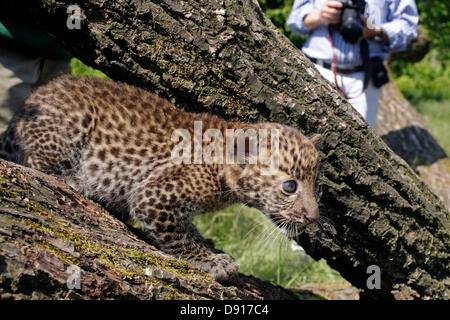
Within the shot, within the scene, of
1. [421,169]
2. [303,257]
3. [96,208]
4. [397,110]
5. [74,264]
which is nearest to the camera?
[74,264]

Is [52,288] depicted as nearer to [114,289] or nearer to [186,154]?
[114,289]

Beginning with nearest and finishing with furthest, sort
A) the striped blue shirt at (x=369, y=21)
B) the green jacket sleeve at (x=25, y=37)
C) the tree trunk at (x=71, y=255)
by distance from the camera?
the tree trunk at (x=71, y=255) < the green jacket sleeve at (x=25, y=37) < the striped blue shirt at (x=369, y=21)

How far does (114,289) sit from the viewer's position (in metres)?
3.02

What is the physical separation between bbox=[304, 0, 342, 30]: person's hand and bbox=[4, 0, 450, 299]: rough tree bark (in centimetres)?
181

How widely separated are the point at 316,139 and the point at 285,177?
45 centimetres

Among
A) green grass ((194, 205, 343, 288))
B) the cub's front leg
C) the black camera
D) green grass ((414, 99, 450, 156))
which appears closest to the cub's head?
the cub's front leg

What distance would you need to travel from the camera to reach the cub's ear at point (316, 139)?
443 cm

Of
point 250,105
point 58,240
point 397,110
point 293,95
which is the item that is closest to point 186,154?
point 250,105

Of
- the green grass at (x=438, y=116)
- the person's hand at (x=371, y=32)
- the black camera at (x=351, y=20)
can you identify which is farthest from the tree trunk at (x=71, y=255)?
the green grass at (x=438, y=116)

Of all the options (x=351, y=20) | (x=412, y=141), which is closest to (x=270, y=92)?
(x=351, y=20)

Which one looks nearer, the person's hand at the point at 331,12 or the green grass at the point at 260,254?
the person's hand at the point at 331,12

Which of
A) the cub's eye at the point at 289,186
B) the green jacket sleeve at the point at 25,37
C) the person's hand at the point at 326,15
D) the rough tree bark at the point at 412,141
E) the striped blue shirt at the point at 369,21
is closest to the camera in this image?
the cub's eye at the point at 289,186

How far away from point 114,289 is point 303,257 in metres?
5.74

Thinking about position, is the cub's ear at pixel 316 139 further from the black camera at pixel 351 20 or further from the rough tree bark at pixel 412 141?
the rough tree bark at pixel 412 141
